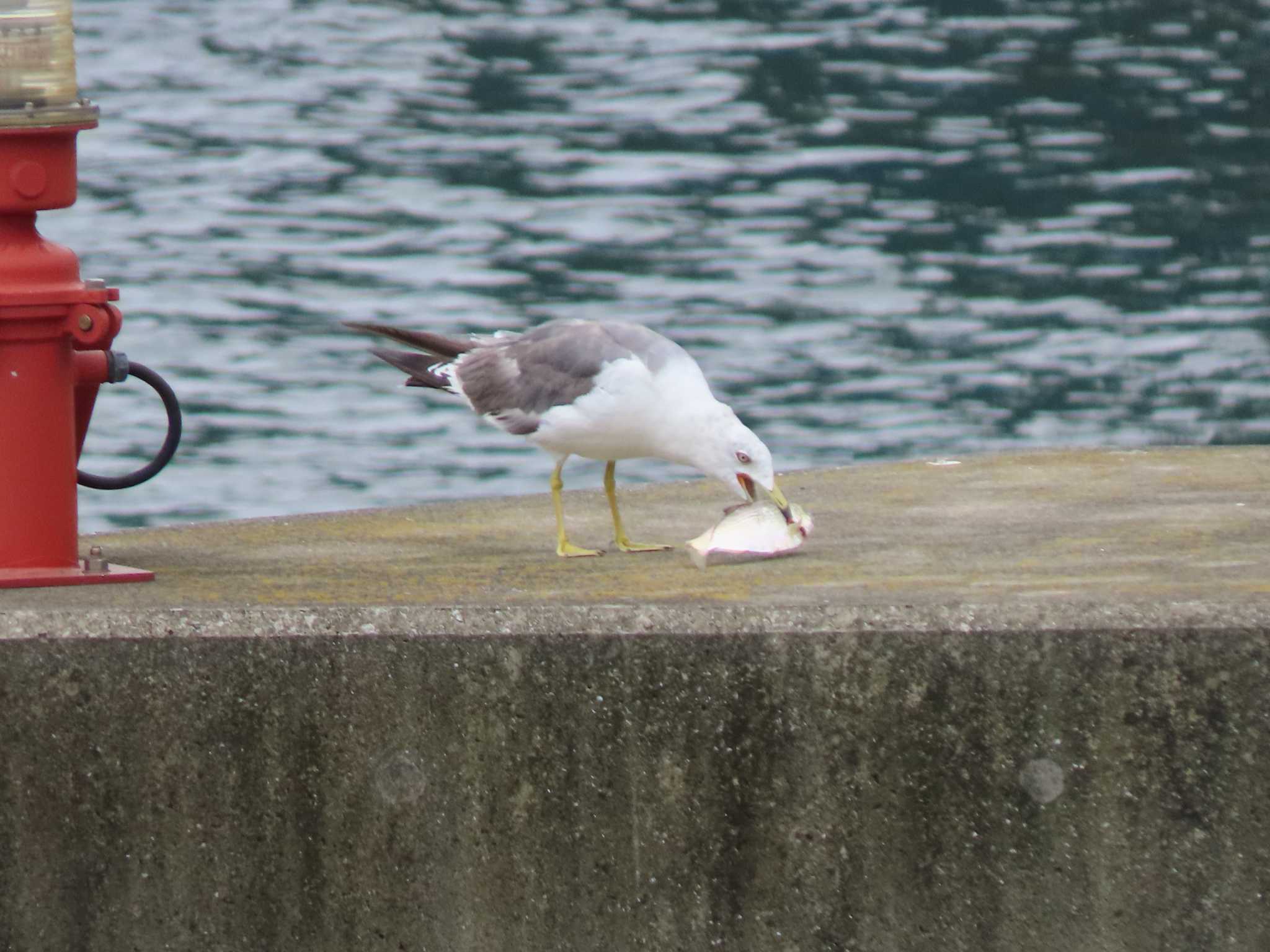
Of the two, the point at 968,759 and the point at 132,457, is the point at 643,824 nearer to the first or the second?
the point at 968,759

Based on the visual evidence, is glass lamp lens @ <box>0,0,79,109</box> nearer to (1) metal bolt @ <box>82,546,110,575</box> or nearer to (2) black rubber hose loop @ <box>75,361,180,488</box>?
(2) black rubber hose loop @ <box>75,361,180,488</box>

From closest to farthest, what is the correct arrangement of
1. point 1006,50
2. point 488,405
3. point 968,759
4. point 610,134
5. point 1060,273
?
point 968,759 → point 488,405 → point 1060,273 → point 610,134 → point 1006,50

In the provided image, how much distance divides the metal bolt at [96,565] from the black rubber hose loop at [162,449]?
286 mm

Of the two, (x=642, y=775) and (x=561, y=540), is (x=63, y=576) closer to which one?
(x=561, y=540)

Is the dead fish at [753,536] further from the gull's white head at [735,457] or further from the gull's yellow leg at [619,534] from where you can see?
the gull's yellow leg at [619,534]

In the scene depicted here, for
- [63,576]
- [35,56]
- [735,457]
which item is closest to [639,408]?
[735,457]

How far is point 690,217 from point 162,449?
12.0m

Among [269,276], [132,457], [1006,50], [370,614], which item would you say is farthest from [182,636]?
[1006,50]

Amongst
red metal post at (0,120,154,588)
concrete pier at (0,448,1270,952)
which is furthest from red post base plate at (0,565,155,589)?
concrete pier at (0,448,1270,952)

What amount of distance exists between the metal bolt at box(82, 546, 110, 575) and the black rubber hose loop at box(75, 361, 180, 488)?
286 millimetres

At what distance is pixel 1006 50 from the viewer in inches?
829

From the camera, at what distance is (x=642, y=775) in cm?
383

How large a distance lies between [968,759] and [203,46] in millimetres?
19421

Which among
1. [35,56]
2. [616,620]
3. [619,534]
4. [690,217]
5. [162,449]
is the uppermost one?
[35,56]
